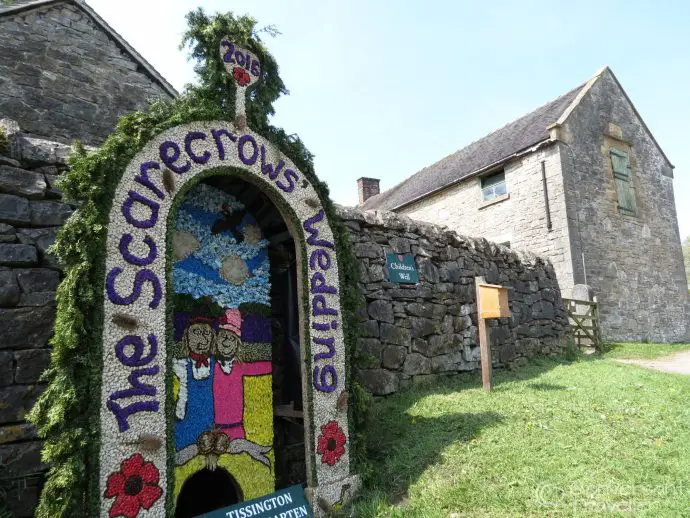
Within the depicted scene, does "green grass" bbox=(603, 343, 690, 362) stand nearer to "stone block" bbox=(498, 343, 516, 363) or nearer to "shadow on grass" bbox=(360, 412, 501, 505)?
"stone block" bbox=(498, 343, 516, 363)

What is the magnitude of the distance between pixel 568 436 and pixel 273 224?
3.19 meters

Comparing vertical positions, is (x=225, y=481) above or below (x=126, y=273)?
below

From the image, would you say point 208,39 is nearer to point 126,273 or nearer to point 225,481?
point 126,273

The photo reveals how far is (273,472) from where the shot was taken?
393cm

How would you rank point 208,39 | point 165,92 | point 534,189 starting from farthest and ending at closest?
point 534,189 < point 165,92 < point 208,39

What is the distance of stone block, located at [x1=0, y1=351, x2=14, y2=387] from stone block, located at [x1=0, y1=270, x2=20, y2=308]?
1.15 feet

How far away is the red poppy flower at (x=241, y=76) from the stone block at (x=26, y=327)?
2.28m

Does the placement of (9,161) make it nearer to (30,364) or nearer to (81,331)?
(30,364)

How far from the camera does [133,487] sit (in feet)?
9.05

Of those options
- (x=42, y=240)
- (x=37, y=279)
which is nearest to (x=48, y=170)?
(x=42, y=240)

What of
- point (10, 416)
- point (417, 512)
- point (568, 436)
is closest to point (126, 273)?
point (10, 416)

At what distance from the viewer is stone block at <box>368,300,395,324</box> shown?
6027 mm

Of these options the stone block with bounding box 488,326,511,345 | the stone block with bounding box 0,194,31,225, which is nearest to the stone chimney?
the stone block with bounding box 488,326,511,345

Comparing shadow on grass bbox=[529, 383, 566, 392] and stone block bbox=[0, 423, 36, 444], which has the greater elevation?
stone block bbox=[0, 423, 36, 444]
